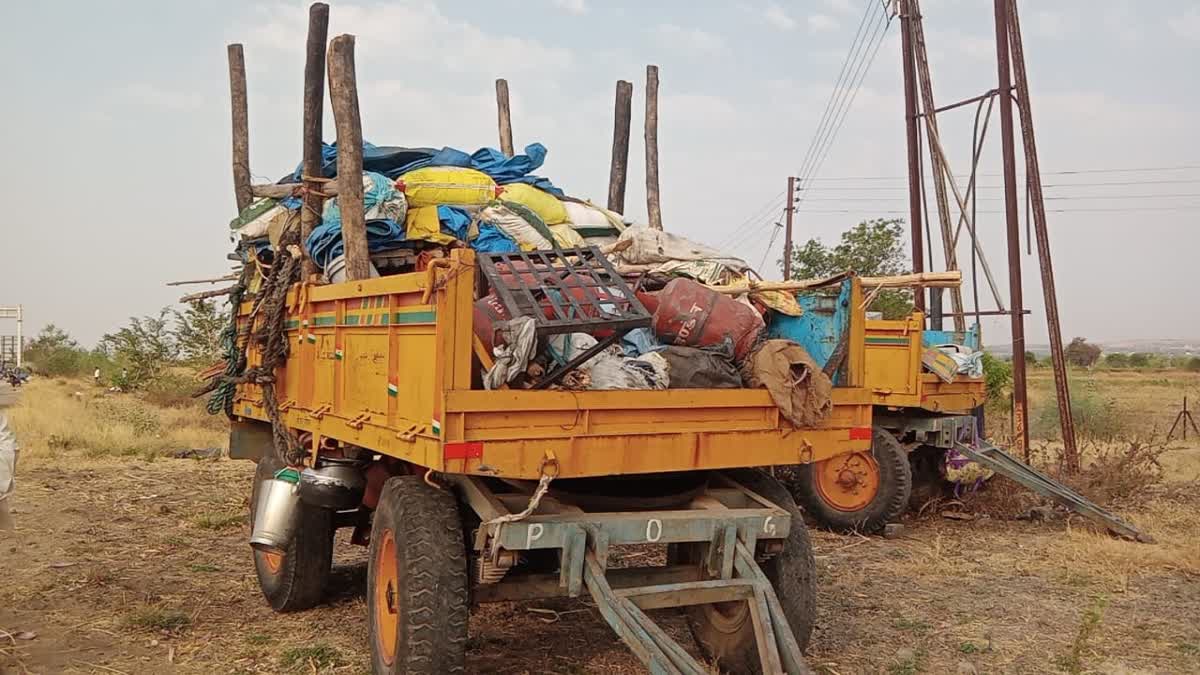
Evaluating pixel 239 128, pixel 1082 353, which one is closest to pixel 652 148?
pixel 239 128

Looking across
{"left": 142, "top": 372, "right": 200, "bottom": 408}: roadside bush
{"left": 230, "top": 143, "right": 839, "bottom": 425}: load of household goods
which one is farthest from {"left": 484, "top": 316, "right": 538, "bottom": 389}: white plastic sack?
{"left": 142, "top": 372, "right": 200, "bottom": 408}: roadside bush

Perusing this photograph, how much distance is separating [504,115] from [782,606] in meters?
6.37

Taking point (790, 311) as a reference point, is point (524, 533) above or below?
below

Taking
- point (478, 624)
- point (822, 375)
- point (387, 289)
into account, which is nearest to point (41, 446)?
point (478, 624)

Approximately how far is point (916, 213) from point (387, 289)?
10326mm

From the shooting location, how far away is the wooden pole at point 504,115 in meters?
9.73

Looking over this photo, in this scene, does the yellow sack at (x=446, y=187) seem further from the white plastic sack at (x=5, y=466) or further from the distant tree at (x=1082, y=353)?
the distant tree at (x=1082, y=353)

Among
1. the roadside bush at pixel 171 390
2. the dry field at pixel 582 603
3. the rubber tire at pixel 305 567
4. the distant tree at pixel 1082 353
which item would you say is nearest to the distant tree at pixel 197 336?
the roadside bush at pixel 171 390

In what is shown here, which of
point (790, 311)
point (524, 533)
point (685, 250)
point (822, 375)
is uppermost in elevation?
point (685, 250)

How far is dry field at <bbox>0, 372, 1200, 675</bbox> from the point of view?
505 cm

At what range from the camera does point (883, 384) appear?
8.95 metres

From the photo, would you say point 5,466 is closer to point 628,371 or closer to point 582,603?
point 628,371

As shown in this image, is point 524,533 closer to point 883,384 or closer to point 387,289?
point 387,289

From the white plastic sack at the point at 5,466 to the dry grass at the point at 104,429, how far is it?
8.06 meters
